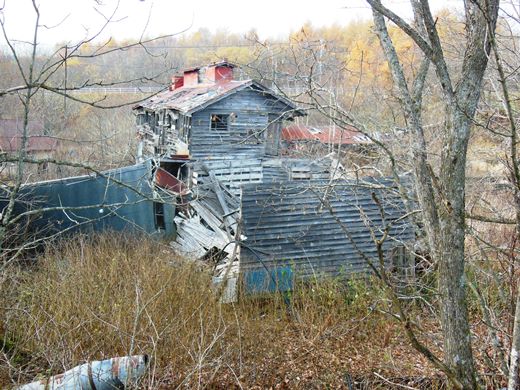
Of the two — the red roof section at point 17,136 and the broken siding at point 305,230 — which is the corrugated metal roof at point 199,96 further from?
the broken siding at point 305,230

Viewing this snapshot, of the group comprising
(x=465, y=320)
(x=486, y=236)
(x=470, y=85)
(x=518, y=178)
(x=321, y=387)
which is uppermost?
(x=470, y=85)

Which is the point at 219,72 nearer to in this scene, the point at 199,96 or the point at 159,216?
the point at 199,96

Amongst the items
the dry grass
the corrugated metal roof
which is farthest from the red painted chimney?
the dry grass

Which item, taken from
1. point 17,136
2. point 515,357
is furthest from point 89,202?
point 515,357

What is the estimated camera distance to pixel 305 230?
32.2 feet

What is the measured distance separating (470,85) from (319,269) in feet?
23.1

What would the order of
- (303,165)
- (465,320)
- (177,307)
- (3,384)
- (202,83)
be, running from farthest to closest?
(202,83) < (303,165) < (177,307) < (3,384) < (465,320)

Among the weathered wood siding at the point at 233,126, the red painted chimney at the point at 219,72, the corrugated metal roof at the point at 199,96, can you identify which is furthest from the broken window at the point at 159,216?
the red painted chimney at the point at 219,72

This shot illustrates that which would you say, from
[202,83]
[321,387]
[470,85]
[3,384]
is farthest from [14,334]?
[202,83]

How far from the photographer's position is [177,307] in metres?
6.99

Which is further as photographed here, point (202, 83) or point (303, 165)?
point (202, 83)

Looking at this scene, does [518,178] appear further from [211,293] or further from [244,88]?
[244,88]

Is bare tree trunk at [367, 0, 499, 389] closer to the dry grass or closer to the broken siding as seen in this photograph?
the dry grass

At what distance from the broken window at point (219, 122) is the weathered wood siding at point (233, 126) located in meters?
0.24
